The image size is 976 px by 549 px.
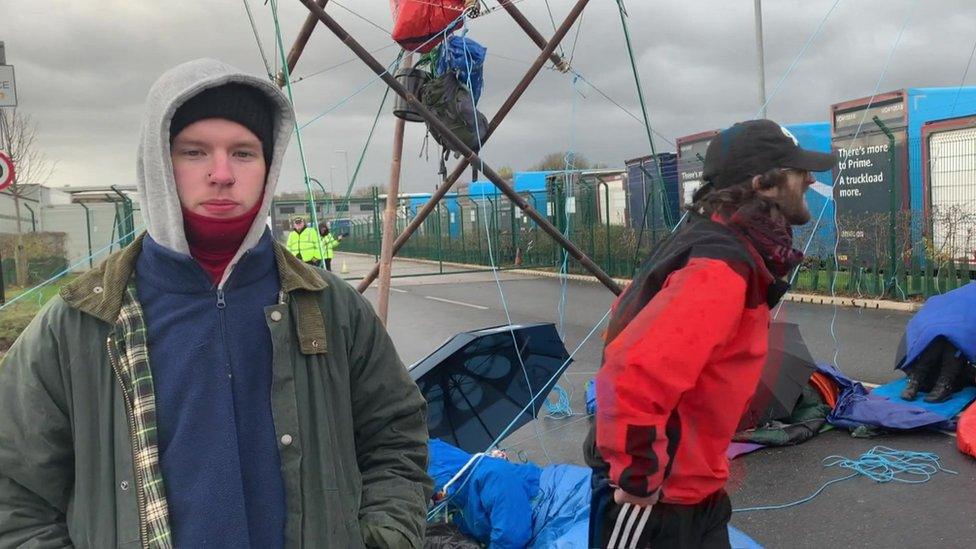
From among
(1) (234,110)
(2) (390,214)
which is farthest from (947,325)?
(1) (234,110)

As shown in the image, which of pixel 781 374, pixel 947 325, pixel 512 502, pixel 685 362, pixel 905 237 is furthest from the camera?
pixel 905 237

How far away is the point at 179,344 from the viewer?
1413 millimetres

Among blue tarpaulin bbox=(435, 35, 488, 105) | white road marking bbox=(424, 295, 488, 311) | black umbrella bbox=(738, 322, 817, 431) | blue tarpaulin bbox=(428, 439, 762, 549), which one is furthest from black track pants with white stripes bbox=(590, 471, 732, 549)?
white road marking bbox=(424, 295, 488, 311)

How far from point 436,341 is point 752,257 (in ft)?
27.0

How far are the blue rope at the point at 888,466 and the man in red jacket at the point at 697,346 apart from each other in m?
2.49

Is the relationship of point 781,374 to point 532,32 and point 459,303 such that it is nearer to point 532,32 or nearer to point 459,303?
point 532,32

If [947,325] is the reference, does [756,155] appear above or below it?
above

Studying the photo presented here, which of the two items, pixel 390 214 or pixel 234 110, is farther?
pixel 390 214

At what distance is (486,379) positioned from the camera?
413cm

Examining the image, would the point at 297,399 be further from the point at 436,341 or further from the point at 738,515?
the point at 436,341

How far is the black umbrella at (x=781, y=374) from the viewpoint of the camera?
8.50 ft

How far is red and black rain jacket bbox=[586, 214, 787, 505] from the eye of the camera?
182 cm

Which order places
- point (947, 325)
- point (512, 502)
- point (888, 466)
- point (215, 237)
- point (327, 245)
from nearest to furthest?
point (215, 237)
point (512, 502)
point (888, 466)
point (947, 325)
point (327, 245)

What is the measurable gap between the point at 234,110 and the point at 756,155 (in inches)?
56.0
